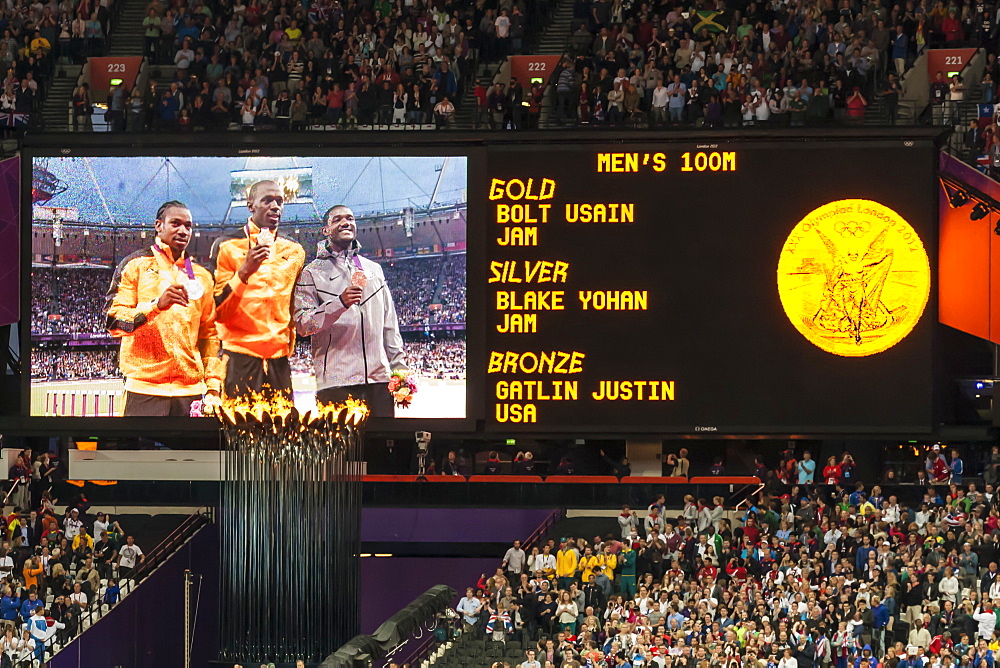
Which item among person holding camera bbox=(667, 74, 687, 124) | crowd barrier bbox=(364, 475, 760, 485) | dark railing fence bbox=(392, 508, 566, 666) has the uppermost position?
person holding camera bbox=(667, 74, 687, 124)

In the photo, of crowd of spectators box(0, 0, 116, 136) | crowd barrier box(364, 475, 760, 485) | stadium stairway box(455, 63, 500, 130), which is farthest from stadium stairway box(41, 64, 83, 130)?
crowd barrier box(364, 475, 760, 485)

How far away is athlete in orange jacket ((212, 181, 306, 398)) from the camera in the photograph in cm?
3309

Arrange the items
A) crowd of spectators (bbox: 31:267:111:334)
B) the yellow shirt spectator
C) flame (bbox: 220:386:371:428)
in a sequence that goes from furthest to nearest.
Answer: crowd of spectators (bbox: 31:267:111:334), the yellow shirt spectator, flame (bbox: 220:386:371:428)

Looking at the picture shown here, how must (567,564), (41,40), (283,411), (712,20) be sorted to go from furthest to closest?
(41,40) < (712,20) < (567,564) < (283,411)

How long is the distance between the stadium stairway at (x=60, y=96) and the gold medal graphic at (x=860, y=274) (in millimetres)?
13136

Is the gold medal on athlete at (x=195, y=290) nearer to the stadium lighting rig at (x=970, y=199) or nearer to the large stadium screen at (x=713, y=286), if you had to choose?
the large stadium screen at (x=713, y=286)

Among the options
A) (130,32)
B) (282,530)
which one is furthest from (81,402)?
(130,32)

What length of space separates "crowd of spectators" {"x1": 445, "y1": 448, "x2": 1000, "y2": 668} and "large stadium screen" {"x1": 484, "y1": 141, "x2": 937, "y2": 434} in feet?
5.69

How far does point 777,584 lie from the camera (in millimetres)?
30469

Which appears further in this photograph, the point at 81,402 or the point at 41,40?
the point at 41,40

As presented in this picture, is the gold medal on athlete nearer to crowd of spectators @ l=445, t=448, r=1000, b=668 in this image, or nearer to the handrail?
crowd of spectators @ l=445, t=448, r=1000, b=668

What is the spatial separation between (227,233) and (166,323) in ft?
5.93

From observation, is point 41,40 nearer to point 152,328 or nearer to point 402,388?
point 152,328

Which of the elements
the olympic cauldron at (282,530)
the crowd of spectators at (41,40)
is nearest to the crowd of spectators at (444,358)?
the olympic cauldron at (282,530)
